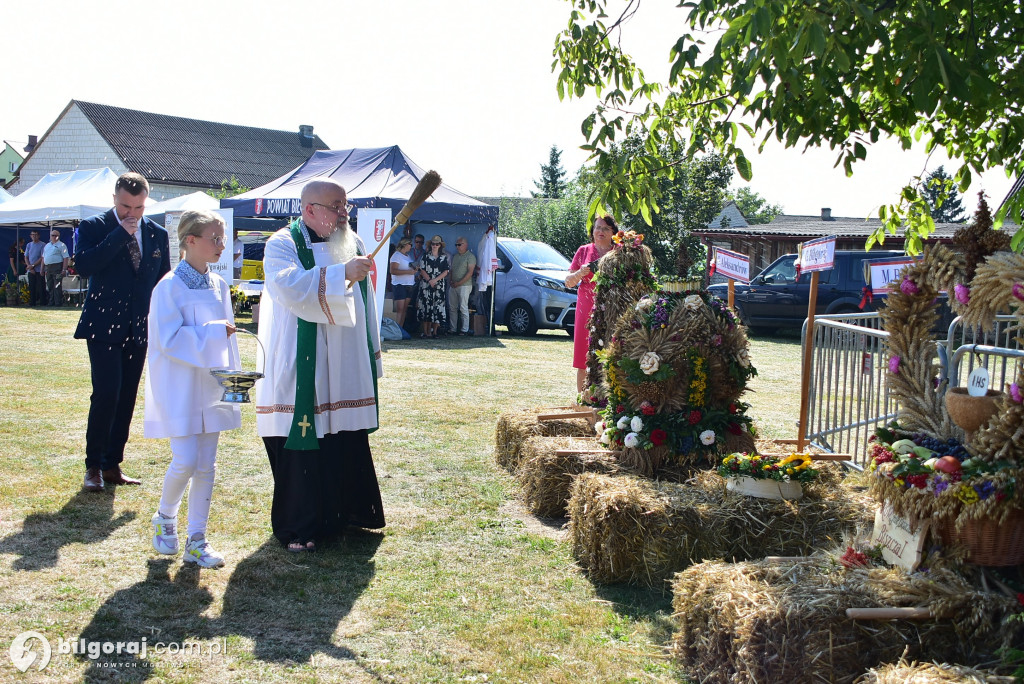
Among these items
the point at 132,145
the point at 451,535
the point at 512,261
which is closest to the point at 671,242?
the point at 512,261

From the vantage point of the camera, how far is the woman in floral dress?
1653cm

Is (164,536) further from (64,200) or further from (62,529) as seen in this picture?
(64,200)

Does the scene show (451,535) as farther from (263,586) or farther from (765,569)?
(765,569)

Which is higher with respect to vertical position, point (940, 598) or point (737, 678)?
point (940, 598)

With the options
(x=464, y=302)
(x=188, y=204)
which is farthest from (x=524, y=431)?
(x=188, y=204)

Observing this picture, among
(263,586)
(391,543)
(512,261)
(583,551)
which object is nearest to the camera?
(263,586)

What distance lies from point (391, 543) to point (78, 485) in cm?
227

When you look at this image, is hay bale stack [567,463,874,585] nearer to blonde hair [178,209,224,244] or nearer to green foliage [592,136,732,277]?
blonde hair [178,209,224,244]

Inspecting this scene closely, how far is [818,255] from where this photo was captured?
6219 mm

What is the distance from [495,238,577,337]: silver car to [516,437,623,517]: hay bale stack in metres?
11.6

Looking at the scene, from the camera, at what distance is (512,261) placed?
18.0 m

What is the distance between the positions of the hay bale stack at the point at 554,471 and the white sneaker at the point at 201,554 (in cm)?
196

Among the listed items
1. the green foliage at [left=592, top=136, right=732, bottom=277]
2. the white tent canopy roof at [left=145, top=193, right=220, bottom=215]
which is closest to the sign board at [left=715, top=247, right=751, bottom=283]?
the white tent canopy roof at [left=145, top=193, right=220, bottom=215]

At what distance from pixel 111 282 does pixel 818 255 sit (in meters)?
4.80
